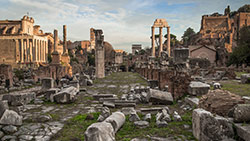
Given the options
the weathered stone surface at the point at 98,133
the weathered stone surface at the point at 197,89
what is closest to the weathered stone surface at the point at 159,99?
the weathered stone surface at the point at 197,89

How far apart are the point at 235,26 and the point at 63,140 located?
75970 millimetres

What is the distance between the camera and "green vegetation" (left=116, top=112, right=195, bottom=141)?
375 cm

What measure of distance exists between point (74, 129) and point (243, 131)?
10.2ft

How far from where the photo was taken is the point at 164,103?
21.8ft

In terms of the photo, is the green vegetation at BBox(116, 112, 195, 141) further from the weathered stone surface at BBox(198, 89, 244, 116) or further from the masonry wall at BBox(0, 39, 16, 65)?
the masonry wall at BBox(0, 39, 16, 65)

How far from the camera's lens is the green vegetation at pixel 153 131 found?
12.3ft

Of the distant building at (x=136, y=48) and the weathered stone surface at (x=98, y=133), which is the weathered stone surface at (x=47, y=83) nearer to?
the weathered stone surface at (x=98, y=133)

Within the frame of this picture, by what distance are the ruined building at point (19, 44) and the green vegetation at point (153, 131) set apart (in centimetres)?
4471

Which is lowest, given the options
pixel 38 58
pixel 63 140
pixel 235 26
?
pixel 63 140

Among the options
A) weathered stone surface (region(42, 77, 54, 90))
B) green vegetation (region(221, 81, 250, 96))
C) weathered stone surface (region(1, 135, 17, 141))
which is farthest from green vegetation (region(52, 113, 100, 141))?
green vegetation (region(221, 81, 250, 96))

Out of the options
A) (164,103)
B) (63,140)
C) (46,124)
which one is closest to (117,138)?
(63,140)

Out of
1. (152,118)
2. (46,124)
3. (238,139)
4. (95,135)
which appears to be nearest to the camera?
(95,135)

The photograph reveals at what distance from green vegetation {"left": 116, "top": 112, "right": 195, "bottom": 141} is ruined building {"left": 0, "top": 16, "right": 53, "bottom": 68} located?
44714 mm

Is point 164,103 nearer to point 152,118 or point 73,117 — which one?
point 152,118
